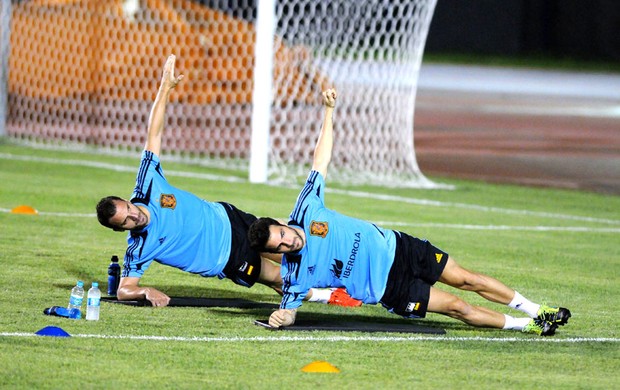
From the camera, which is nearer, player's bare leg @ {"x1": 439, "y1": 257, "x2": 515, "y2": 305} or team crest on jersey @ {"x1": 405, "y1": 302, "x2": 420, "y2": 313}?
team crest on jersey @ {"x1": 405, "y1": 302, "x2": 420, "y2": 313}

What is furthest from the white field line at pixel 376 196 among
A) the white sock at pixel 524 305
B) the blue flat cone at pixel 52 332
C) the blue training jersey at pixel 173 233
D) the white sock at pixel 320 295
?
the white sock at pixel 524 305

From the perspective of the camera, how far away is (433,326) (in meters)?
8.23

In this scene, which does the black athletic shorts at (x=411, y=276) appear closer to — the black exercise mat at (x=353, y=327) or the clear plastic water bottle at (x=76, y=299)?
the black exercise mat at (x=353, y=327)

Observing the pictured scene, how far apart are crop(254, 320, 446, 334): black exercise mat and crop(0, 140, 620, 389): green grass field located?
10 cm

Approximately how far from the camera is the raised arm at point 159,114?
847 cm

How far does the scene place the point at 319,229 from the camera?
752 centimetres

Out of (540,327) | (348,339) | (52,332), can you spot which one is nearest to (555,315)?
(540,327)

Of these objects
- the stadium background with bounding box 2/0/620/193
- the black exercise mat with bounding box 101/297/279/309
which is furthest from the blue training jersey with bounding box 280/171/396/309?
the stadium background with bounding box 2/0/620/193

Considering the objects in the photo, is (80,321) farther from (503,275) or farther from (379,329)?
(503,275)

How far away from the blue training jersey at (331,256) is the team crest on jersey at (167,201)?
90 centimetres

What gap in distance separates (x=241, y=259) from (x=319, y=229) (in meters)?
1.03

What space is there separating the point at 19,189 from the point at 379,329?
711 centimetres

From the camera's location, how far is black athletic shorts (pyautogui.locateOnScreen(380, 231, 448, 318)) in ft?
25.4

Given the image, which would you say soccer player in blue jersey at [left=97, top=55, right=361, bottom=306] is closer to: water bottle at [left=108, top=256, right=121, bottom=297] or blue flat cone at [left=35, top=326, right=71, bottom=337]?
water bottle at [left=108, top=256, right=121, bottom=297]
